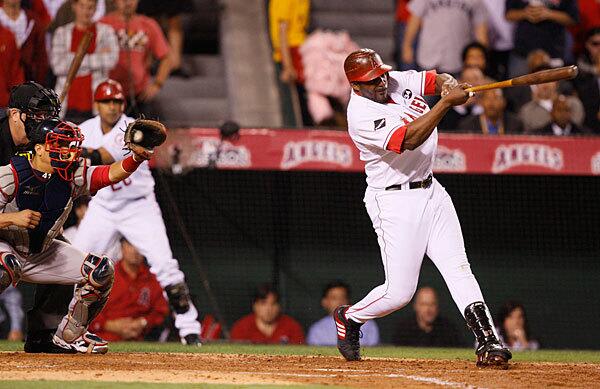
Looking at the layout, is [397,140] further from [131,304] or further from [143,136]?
[131,304]

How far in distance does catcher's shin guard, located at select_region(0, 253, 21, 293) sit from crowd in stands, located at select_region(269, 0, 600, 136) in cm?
468

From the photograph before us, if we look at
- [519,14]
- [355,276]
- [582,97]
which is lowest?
[355,276]

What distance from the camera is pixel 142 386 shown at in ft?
16.0

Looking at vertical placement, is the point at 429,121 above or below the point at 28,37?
below

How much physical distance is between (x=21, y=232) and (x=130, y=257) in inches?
120

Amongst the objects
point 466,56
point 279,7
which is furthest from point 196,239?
point 466,56

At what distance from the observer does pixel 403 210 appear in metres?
5.99

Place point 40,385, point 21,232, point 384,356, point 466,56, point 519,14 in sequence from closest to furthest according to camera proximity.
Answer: point 40,385 → point 21,232 → point 384,356 → point 466,56 → point 519,14

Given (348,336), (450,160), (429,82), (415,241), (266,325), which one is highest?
(429,82)

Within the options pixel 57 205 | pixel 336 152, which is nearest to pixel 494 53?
pixel 336 152

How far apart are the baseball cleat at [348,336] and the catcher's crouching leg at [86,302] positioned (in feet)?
4.59

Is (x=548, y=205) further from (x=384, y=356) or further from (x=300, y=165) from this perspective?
(x=384, y=356)

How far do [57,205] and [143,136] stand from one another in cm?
66

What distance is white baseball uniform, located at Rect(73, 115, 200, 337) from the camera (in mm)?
8086
